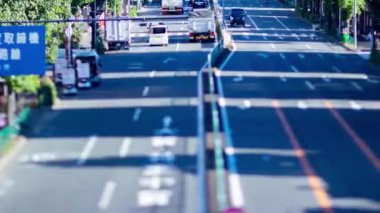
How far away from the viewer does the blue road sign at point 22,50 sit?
37062mm

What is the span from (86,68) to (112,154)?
56.0 ft

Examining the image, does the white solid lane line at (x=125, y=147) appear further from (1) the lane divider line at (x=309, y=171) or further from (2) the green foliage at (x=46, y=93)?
(2) the green foliage at (x=46, y=93)

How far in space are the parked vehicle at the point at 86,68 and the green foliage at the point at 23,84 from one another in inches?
272

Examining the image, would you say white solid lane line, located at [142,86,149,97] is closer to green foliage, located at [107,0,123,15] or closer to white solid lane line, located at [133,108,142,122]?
white solid lane line, located at [133,108,142,122]

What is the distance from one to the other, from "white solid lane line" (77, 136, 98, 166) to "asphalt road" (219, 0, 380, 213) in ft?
14.7

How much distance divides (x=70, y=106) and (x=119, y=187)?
669 inches

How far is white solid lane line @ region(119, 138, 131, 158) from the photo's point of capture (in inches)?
1316

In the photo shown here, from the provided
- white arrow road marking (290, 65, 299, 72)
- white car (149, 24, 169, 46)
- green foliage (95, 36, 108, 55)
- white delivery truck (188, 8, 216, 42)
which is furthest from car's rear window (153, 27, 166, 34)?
white arrow road marking (290, 65, 299, 72)

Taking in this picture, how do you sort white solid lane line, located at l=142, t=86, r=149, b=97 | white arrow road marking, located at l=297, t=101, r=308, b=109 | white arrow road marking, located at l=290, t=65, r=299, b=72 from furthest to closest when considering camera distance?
white arrow road marking, located at l=290, t=65, r=299, b=72, white solid lane line, located at l=142, t=86, r=149, b=97, white arrow road marking, located at l=297, t=101, r=308, b=109

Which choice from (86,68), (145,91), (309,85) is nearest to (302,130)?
(145,91)

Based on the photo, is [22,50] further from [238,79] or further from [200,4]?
[200,4]

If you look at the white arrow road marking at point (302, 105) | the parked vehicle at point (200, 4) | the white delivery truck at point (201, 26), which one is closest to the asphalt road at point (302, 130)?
the white arrow road marking at point (302, 105)

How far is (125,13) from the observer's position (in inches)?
3839

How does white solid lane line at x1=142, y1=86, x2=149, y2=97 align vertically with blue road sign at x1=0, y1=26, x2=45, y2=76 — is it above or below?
below
